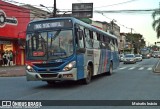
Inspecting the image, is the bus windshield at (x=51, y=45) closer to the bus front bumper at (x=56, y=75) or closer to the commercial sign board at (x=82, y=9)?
the bus front bumper at (x=56, y=75)

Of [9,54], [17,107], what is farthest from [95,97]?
[9,54]

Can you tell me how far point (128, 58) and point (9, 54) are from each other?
19.9m

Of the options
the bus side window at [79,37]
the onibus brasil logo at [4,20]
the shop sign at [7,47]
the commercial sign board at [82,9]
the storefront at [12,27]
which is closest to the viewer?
the bus side window at [79,37]

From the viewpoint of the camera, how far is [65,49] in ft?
47.5

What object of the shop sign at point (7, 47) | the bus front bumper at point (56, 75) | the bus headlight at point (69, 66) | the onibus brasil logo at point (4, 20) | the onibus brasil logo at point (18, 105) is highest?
the onibus brasil logo at point (4, 20)

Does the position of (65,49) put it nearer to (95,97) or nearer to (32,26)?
(32,26)

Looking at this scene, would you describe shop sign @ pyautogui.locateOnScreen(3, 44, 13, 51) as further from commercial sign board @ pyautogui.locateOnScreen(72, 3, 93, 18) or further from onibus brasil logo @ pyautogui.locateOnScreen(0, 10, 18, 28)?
commercial sign board @ pyautogui.locateOnScreen(72, 3, 93, 18)

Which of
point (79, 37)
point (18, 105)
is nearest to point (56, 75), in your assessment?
point (79, 37)

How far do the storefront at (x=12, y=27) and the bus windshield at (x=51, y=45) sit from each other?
22.5m

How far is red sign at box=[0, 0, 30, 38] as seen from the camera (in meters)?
37.1

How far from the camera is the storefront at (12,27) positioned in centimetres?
3728

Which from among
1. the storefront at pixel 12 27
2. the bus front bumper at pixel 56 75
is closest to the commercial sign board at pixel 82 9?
the storefront at pixel 12 27

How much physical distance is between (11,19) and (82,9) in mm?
9229

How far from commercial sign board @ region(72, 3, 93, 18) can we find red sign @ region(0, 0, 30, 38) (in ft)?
21.1
